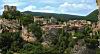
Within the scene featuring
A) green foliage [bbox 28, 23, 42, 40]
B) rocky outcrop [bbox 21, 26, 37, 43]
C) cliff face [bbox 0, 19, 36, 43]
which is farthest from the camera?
cliff face [bbox 0, 19, 36, 43]

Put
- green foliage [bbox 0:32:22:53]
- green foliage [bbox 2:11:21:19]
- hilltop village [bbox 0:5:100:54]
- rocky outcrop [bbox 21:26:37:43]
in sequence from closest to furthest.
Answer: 1. hilltop village [bbox 0:5:100:54]
2. green foliage [bbox 0:32:22:53]
3. rocky outcrop [bbox 21:26:37:43]
4. green foliage [bbox 2:11:21:19]

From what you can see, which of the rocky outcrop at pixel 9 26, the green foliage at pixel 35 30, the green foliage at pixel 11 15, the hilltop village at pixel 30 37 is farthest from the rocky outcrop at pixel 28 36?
the green foliage at pixel 11 15

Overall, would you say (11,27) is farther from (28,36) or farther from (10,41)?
(28,36)

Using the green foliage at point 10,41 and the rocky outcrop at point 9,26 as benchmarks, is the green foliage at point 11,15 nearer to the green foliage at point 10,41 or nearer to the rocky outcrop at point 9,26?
the rocky outcrop at point 9,26

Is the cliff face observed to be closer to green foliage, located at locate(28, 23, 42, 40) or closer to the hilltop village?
the hilltop village

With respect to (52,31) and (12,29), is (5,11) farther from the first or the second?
(52,31)

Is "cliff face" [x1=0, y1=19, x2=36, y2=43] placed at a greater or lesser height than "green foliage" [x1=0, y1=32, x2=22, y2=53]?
greater

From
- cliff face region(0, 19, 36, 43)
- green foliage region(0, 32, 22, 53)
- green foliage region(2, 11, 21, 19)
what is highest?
green foliage region(2, 11, 21, 19)

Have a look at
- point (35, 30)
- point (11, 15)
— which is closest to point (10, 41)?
point (35, 30)

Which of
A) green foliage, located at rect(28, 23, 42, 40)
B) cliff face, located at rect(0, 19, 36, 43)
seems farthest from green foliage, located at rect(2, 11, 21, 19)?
green foliage, located at rect(28, 23, 42, 40)

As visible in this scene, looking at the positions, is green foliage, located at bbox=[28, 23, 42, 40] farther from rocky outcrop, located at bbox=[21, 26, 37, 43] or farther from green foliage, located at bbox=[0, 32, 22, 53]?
green foliage, located at bbox=[0, 32, 22, 53]

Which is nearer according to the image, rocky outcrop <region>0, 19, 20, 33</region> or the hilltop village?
the hilltop village
